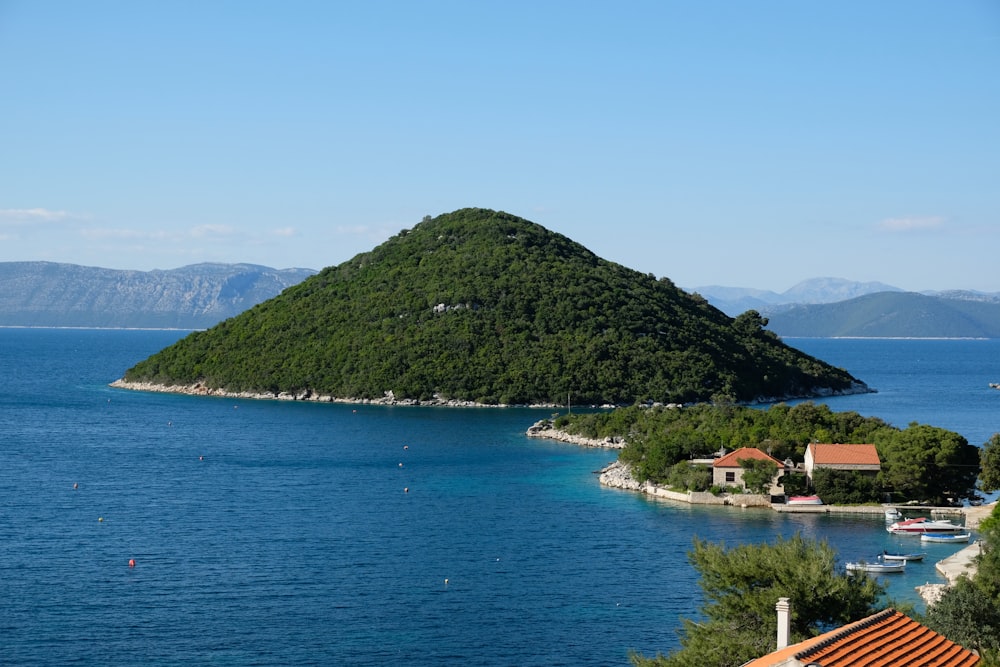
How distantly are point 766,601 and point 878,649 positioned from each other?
6.10 m

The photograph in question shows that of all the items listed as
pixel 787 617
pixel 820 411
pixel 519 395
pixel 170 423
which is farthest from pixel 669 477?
pixel 519 395

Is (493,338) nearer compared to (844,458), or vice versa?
(844,458)

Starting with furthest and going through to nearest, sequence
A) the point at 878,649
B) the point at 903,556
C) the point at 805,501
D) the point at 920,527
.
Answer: the point at 805,501
the point at 920,527
the point at 903,556
the point at 878,649

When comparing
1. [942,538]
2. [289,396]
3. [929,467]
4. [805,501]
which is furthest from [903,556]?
[289,396]

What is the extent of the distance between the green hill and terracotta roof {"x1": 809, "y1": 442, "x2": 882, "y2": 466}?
61393 mm

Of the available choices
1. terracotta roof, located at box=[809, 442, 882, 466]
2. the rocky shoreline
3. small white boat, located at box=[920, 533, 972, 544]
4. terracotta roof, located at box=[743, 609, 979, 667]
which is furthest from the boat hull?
the rocky shoreline

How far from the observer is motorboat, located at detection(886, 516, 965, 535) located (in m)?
54.0

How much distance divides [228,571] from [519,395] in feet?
271

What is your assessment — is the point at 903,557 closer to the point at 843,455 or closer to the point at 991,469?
the point at 843,455

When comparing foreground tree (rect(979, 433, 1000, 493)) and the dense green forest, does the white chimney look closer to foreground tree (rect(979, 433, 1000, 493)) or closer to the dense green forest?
the dense green forest

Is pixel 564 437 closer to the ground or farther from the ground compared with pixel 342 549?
farther from the ground

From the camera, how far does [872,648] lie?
66.3ft

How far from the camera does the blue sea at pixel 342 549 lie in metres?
35.9

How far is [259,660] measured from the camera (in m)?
33.8
